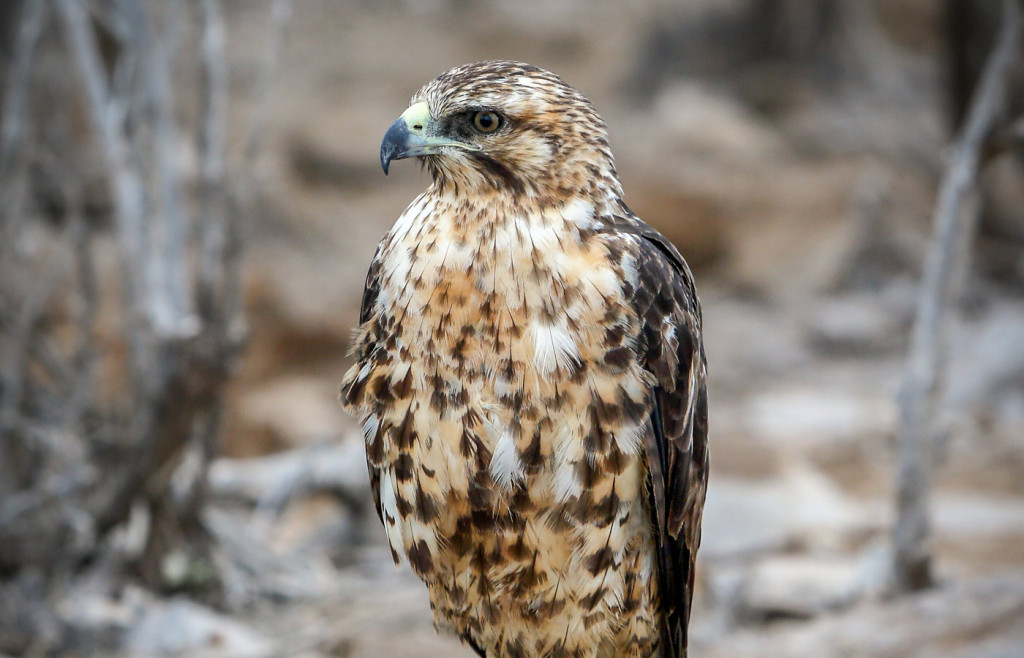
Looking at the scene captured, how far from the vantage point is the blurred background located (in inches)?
158

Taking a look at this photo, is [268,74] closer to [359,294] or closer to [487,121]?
[487,121]

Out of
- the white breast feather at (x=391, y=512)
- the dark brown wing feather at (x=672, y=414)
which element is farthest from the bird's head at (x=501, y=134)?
the white breast feather at (x=391, y=512)

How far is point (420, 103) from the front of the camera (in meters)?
1.84

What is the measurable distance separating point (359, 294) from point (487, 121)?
228 inches

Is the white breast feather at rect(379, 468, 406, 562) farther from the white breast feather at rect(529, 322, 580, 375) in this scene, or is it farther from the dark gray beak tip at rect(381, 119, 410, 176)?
the dark gray beak tip at rect(381, 119, 410, 176)

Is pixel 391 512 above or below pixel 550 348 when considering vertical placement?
below

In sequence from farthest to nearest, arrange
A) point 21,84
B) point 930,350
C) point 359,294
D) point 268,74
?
point 359,294 < point 930,350 < point 21,84 < point 268,74

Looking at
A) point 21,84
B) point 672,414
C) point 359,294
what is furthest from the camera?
point 359,294

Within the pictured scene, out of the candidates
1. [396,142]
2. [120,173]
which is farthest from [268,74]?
[396,142]

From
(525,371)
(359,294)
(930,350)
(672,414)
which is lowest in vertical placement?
(359,294)

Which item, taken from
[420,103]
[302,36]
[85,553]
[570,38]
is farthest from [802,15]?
[420,103]

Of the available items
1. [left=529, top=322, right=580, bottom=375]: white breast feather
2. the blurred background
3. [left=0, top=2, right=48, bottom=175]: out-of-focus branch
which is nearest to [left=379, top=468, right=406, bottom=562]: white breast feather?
the blurred background

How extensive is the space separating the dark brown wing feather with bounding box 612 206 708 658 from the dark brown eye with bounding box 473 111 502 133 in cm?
28

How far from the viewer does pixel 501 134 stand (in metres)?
1.79
